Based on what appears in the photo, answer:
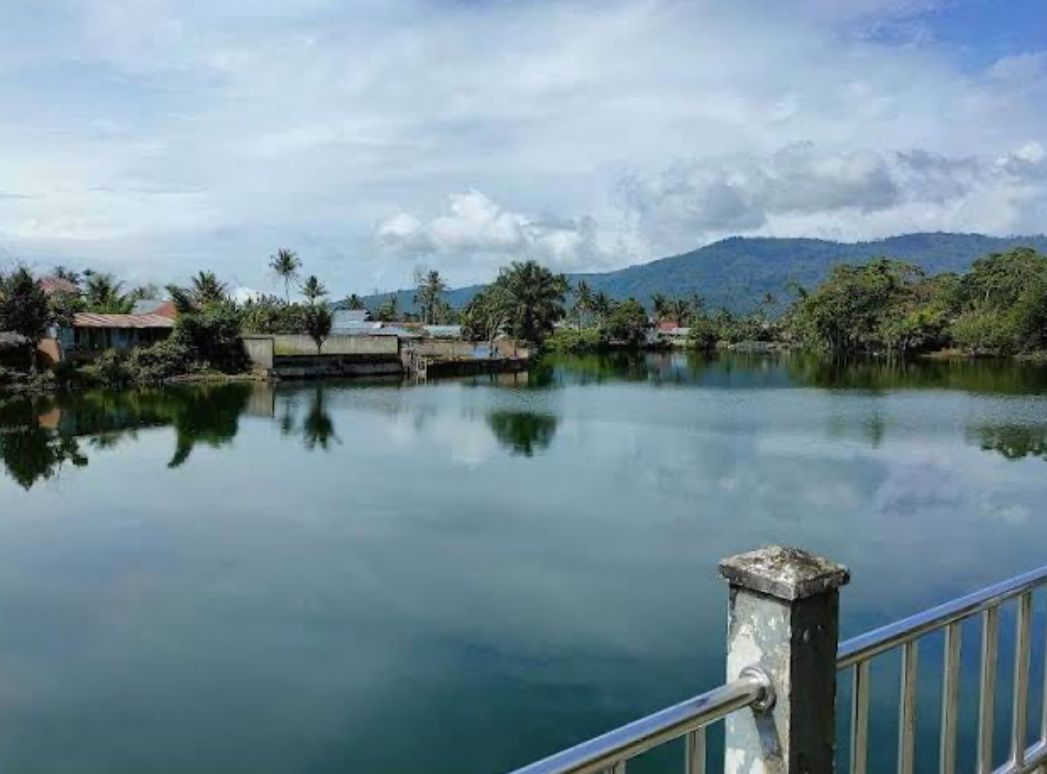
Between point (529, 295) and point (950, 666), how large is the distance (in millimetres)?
69604

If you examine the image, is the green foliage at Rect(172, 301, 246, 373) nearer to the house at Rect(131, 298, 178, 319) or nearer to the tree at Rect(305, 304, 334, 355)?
the tree at Rect(305, 304, 334, 355)

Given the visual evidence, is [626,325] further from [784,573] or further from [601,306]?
[784,573]

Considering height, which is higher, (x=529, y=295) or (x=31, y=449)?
(x=529, y=295)

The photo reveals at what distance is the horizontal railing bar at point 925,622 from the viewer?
90.4 inches

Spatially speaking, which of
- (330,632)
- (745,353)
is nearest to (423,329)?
(745,353)

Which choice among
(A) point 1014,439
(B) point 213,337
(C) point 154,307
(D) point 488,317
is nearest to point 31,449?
(B) point 213,337

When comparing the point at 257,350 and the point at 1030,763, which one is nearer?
the point at 1030,763

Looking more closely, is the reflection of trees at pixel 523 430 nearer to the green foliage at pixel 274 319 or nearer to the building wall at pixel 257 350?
the building wall at pixel 257 350

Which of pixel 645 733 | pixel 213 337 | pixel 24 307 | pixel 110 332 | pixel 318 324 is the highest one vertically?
pixel 24 307

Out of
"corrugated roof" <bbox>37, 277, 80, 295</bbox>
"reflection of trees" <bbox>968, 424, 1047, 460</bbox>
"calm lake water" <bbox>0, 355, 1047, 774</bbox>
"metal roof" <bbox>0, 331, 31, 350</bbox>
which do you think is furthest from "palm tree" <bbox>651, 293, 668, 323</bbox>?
"reflection of trees" <bbox>968, 424, 1047, 460</bbox>

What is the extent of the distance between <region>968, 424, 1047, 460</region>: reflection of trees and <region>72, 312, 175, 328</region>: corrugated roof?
3400cm

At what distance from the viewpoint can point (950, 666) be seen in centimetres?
273

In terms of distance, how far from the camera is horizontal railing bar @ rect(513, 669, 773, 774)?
5.43 feet

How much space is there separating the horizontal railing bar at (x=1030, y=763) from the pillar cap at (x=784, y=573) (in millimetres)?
1442
